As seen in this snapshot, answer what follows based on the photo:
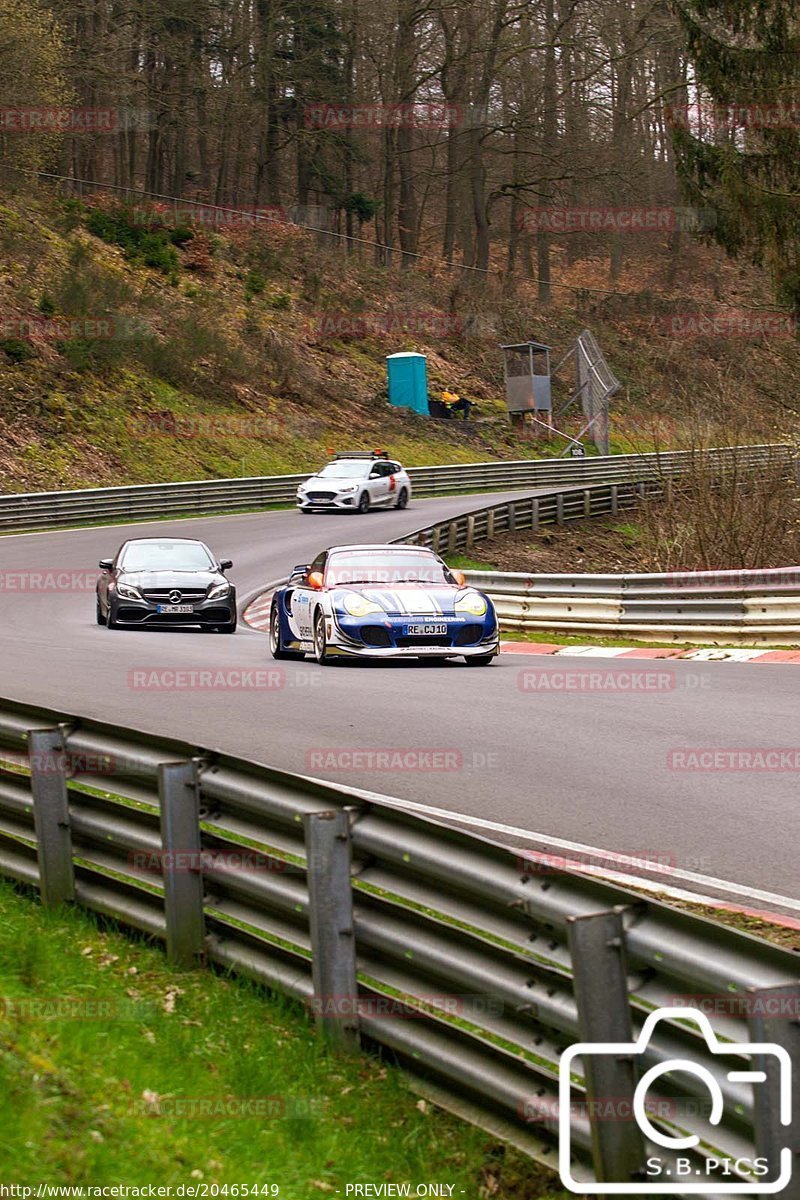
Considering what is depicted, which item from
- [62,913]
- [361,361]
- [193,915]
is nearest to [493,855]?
[193,915]

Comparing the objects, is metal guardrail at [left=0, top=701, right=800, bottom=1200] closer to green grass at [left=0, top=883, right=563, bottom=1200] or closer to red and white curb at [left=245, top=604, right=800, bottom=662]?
green grass at [left=0, top=883, right=563, bottom=1200]

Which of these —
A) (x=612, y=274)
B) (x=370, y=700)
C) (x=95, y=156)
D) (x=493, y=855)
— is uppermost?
(x=95, y=156)

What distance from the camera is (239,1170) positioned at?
4504 mm

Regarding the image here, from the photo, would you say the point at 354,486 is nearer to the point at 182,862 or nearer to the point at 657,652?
the point at 657,652

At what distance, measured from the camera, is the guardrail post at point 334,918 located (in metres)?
5.32

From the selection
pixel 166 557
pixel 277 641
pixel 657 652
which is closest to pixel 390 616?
pixel 277 641

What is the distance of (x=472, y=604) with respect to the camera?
54.3 feet

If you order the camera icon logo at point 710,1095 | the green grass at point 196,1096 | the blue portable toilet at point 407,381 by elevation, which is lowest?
the green grass at point 196,1096

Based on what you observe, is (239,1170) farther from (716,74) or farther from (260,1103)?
(716,74)

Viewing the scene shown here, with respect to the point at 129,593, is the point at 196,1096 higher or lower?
higher

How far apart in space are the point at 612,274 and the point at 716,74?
151 ft

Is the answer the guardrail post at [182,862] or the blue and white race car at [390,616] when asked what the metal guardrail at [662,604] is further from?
the guardrail post at [182,862]

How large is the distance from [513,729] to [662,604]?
29.1 feet

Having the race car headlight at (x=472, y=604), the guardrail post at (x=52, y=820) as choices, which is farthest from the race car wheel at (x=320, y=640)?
the guardrail post at (x=52, y=820)
